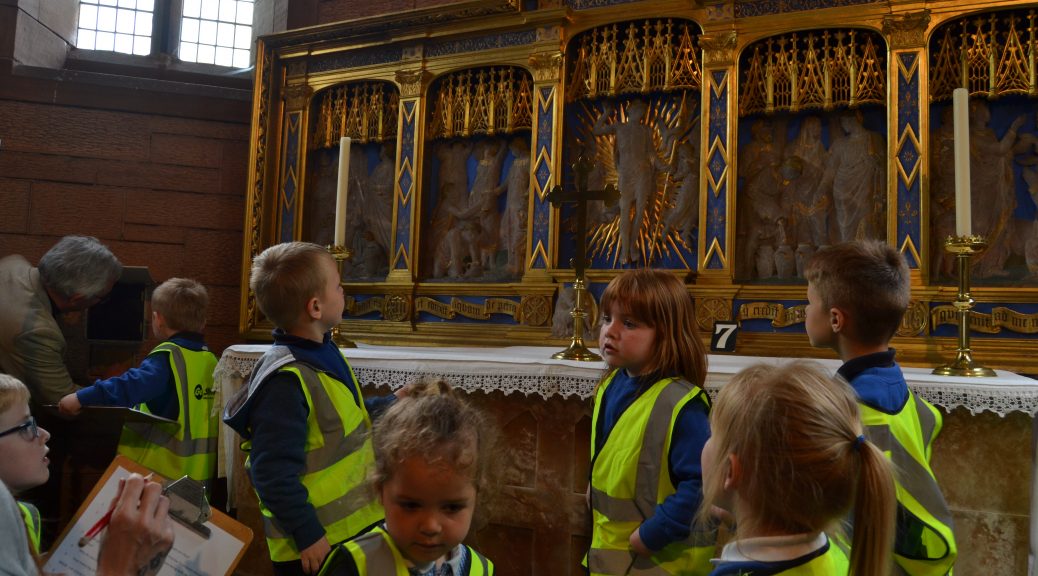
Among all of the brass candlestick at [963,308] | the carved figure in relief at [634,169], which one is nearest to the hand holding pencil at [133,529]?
the brass candlestick at [963,308]

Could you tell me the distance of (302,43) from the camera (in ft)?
20.8

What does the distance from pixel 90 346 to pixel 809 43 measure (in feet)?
15.5

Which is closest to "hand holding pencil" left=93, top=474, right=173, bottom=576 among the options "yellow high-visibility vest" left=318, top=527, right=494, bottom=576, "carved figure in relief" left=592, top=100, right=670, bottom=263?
"yellow high-visibility vest" left=318, top=527, right=494, bottom=576

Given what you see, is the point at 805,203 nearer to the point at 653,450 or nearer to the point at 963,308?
the point at 963,308

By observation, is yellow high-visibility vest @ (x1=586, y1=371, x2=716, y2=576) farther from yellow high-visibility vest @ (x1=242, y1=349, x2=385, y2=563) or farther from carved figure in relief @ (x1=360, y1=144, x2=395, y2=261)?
carved figure in relief @ (x1=360, y1=144, x2=395, y2=261)

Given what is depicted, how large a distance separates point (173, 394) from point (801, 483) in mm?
3247

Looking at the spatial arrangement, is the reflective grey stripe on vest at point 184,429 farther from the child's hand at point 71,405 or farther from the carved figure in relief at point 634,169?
the carved figure in relief at point 634,169

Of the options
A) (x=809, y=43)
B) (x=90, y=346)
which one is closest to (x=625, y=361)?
(x=809, y=43)

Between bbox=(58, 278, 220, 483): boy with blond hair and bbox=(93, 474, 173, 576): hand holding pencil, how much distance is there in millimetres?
2305

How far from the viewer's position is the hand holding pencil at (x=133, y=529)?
1450 millimetres

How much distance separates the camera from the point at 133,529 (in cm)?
147

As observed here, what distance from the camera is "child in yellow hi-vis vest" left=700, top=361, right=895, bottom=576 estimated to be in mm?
1284

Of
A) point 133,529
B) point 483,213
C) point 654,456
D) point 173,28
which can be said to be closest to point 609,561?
point 654,456

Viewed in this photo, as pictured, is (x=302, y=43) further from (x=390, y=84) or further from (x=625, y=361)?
(x=625, y=361)
